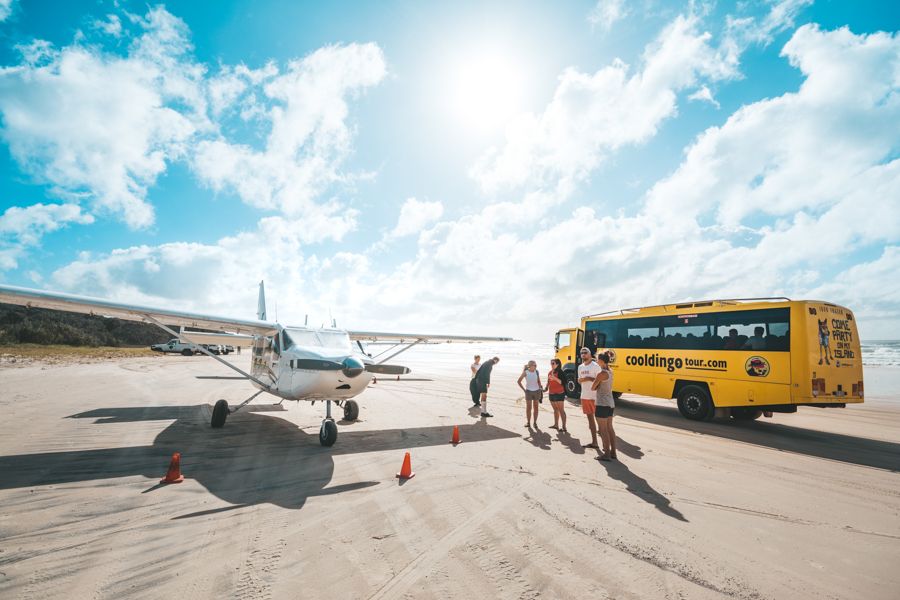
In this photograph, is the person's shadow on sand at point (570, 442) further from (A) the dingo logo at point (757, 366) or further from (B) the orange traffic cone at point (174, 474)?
(B) the orange traffic cone at point (174, 474)

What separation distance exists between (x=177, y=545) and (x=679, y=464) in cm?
789

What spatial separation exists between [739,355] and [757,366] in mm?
525

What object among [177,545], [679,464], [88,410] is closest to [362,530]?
[177,545]

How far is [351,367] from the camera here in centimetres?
764

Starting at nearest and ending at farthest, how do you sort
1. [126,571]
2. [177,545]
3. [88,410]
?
1. [126,571]
2. [177,545]
3. [88,410]

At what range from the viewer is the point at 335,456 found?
683 centimetres

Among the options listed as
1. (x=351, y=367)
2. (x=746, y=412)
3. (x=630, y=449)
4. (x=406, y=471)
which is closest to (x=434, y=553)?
(x=406, y=471)

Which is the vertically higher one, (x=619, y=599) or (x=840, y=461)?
(x=619, y=599)

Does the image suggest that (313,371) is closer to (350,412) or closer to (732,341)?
(350,412)

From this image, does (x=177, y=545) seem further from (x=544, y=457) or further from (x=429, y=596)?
(x=544, y=457)

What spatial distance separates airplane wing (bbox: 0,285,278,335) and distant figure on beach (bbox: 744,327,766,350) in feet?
44.0

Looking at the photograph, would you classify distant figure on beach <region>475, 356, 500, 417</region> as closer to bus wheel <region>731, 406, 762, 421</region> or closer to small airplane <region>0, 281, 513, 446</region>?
small airplane <region>0, 281, 513, 446</region>

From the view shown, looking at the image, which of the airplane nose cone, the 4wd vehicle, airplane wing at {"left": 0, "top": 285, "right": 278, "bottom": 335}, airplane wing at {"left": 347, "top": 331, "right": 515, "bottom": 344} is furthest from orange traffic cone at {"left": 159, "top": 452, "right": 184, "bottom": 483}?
the 4wd vehicle

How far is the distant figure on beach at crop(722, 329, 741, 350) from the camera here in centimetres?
1065
